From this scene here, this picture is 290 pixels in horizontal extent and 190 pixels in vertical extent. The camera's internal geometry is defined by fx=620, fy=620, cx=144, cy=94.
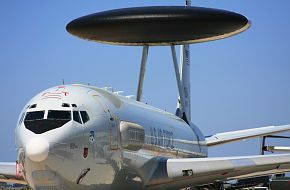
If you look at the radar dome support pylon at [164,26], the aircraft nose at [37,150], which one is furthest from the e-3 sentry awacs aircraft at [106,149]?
the radar dome support pylon at [164,26]

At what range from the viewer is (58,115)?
1772cm

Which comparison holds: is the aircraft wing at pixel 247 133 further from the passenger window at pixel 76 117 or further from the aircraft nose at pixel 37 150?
the aircraft nose at pixel 37 150

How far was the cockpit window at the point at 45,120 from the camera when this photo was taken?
17.0 metres

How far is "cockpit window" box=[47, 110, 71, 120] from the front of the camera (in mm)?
17594

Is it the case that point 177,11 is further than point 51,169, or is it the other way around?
point 177,11

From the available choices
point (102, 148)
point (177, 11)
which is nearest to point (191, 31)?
point (177, 11)

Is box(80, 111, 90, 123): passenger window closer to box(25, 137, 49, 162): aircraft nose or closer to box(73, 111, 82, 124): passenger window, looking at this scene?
box(73, 111, 82, 124): passenger window

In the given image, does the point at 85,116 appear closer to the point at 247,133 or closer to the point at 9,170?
the point at 9,170

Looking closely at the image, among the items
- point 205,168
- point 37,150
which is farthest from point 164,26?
point 37,150

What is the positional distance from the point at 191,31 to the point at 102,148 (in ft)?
123

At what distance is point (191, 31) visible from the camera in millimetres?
55125

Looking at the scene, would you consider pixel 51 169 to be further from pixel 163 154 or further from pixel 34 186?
pixel 163 154

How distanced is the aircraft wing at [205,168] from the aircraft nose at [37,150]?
781cm

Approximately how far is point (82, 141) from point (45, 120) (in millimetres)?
1222
